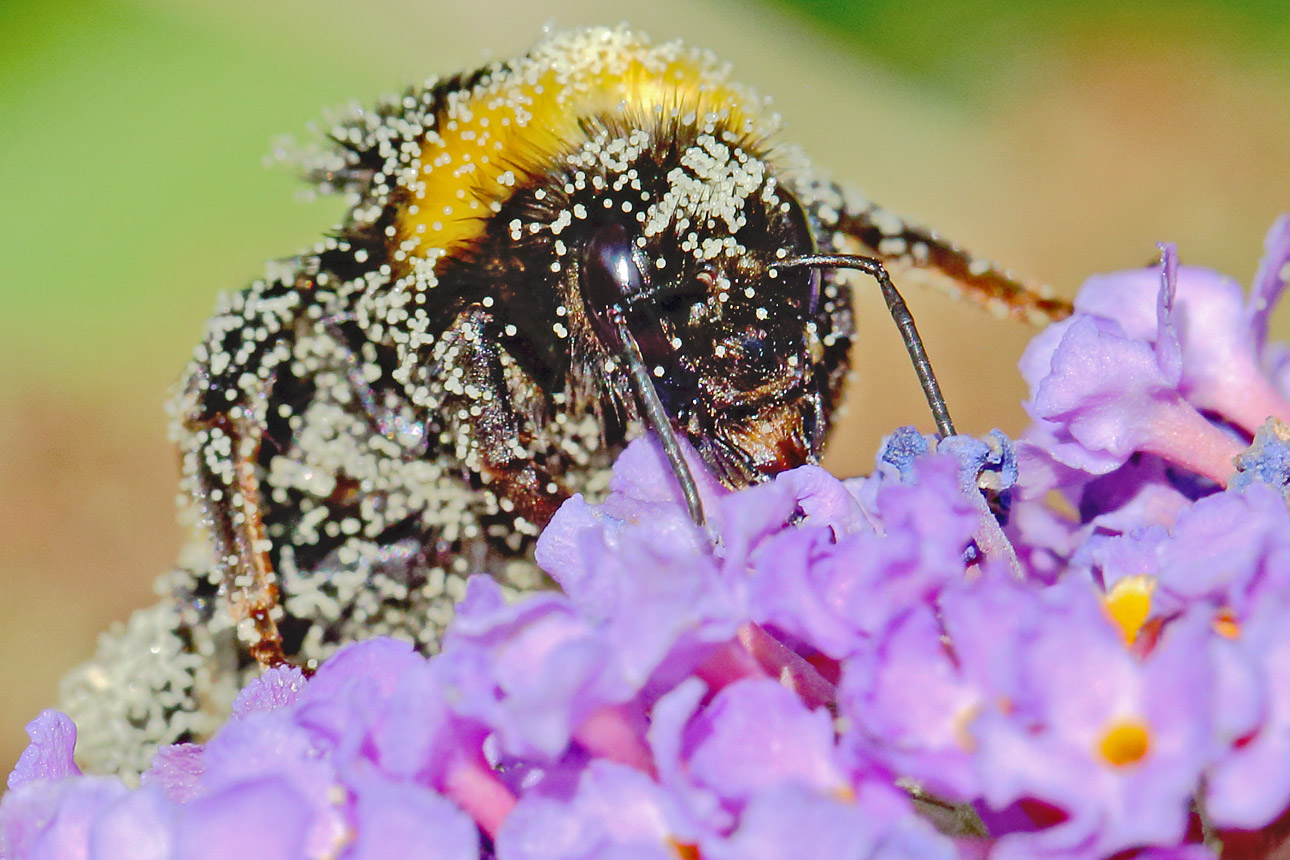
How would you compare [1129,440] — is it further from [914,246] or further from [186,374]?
[186,374]

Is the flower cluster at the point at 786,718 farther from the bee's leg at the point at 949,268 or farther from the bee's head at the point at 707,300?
the bee's leg at the point at 949,268

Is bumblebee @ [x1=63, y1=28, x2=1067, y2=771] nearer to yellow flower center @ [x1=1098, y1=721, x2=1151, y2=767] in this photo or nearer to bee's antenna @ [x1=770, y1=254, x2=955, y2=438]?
bee's antenna @ [x1=770, y1=254, x2=955, y2=438]

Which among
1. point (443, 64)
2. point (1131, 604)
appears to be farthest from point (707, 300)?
point (443, 64)

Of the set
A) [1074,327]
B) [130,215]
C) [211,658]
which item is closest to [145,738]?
[211,658]

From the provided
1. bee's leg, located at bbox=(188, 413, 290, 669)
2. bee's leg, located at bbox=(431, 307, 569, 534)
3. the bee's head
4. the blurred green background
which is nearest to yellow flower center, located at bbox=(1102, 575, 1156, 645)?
the bee's head

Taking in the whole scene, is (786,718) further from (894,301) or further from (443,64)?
(443,64)

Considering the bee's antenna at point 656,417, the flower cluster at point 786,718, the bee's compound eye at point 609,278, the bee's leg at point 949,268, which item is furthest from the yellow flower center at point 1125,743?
the bee's leg at point 949,268
